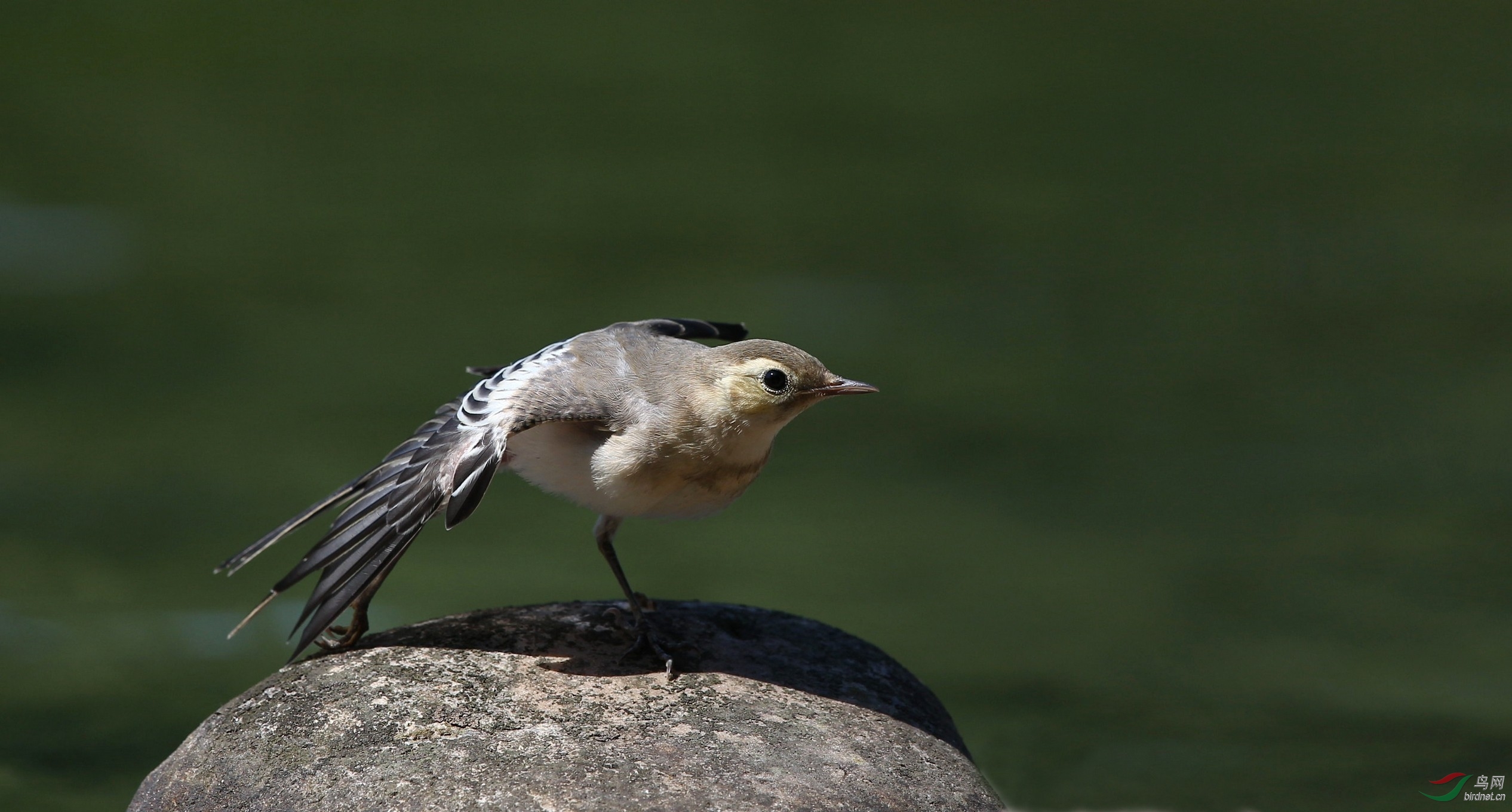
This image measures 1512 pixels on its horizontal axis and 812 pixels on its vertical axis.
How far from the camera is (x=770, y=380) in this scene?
601 centimetres

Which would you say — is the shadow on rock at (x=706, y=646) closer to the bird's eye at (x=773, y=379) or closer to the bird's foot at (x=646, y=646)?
the bird's foot at (x=646, y=646)

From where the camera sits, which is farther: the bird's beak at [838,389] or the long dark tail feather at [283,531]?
the long dark tail feather at [283,531]

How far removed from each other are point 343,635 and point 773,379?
2.28 meters

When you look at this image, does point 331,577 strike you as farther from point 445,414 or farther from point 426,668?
point 445,414

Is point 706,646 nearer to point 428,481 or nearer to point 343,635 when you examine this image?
point 428,481

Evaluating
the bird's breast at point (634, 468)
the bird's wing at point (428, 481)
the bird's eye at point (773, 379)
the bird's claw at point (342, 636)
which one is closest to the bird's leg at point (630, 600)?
the bird's breast at point (634, 468)

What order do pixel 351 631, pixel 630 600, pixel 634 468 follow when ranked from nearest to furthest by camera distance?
pixel 634 468, pixel 630 600, pixel 351 631

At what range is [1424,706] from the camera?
1141cm

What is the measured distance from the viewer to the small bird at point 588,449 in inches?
228

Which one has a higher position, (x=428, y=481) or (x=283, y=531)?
(x=428, y=481)

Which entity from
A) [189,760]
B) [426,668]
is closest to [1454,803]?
Result: [426,668]

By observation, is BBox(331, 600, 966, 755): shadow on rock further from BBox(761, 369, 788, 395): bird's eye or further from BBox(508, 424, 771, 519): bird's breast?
BBox(761, 369, 788, 395): bird's eye

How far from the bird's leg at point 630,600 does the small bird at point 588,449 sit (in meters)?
0.01

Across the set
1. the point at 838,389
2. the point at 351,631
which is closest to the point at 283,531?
the point at 351,631
